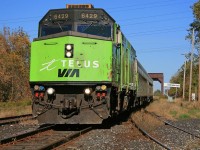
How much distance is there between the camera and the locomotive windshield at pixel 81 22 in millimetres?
12430

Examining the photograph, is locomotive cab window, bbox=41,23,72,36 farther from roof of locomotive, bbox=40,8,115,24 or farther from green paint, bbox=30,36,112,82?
green paint, bbox=30,36,112,82

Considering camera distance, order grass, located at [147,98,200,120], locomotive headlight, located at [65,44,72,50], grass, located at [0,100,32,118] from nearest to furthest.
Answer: locomotive headlight, located at [65,44,72,50]
grass, located at [0,100,32,118]
grass, located at [147,98,200,120]

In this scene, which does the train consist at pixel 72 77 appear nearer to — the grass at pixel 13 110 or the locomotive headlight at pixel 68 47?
the locomotive headlight at pixel 68 47

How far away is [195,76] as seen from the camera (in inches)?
2795

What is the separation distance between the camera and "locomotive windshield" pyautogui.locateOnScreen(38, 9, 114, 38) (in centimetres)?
1243

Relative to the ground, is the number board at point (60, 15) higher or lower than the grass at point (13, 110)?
higher

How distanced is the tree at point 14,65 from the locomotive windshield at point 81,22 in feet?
119

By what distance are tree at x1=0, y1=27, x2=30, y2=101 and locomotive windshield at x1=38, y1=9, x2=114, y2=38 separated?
1427 inches

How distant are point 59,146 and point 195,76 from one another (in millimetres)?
65164

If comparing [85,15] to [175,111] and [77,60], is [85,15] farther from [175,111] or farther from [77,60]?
[175,111]

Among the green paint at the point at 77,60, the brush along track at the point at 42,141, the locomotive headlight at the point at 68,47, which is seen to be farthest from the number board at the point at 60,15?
the brush along track at the point at 42,141

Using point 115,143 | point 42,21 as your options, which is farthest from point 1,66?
point 115,143

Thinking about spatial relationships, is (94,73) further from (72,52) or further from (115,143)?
(115,143)

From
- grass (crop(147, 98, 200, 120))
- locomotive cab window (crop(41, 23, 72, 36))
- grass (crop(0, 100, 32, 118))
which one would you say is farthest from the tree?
locomotive cab window (crop(41, 23, 72, 36))
